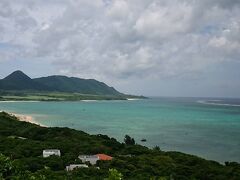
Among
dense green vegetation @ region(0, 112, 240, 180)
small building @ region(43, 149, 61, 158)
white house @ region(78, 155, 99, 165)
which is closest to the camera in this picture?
dense green vegetation @ region(0, 112, 240, 180)

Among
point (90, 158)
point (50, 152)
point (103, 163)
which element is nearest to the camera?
point (103, 163)

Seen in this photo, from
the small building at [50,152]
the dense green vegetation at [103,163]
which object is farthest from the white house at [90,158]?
the small building at [50,152]

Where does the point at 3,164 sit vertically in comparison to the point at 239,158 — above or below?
above

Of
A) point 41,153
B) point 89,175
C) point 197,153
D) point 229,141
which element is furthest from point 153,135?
point 89,175

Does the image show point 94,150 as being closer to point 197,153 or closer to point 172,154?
point 172,154

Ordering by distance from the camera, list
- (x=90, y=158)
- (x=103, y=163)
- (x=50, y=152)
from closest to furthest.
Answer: (x=103, y=163)
(x=90, y=158)
(x=50, y=152)

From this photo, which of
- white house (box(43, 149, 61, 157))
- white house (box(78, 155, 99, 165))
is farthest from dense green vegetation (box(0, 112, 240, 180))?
white house (box(78, 155, 99, 165))

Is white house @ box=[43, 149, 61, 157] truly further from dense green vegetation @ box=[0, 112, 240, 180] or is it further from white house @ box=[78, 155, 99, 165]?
white house @ box=[78, 155, 99, 165]

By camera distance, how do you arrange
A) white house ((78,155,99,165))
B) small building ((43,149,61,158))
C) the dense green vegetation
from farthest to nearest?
small building ((43,149,61,158)) < white house ((78,155,99,165)) < the dense green vegetation

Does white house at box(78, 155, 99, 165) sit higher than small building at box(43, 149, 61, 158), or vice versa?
small building at box(43, 149, 61, 158)

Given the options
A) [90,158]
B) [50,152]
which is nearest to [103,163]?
[90,158]

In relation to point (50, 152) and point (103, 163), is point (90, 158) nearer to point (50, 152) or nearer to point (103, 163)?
point (103, 163)
